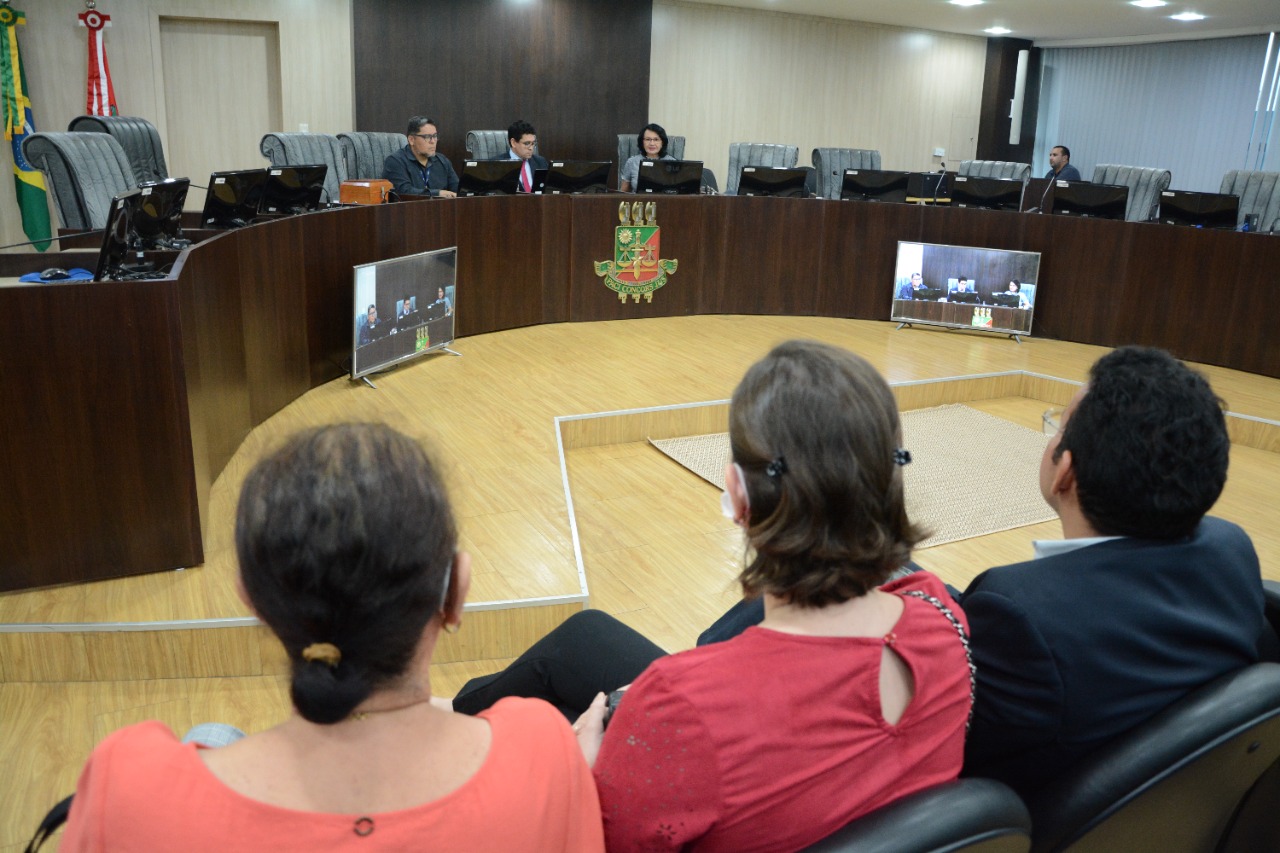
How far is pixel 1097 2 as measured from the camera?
8.64m

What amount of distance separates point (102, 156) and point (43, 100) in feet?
11.9

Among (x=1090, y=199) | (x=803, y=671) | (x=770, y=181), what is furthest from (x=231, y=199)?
(x=1090, y=199)

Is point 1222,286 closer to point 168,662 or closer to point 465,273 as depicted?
point 465,273

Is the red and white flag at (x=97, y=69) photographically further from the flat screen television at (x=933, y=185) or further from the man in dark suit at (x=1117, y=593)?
the man in dark suit at (x=1117, y=593)

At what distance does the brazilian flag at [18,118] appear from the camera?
6.94 meters

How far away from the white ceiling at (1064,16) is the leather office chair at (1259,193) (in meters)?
2.07

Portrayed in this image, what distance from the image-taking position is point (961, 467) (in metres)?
4.24

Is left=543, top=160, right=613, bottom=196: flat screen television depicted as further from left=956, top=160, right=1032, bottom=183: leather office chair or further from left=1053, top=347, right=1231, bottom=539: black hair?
left=1053, top=347, right=1231, bottom=539: black hair

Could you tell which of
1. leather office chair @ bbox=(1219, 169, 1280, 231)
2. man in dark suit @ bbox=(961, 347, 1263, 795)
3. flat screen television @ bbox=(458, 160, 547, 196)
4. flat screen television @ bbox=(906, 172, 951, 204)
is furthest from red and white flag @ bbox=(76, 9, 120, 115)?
leather office chair @ bbox=(1219, 169, 1280, 231)

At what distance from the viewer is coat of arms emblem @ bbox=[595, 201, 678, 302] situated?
19.6ft

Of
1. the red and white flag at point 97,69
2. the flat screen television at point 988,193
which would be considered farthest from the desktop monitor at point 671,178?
the red and white flag at point 97,69

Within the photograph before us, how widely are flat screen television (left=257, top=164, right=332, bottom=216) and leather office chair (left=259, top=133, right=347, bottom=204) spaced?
1140 millimetres

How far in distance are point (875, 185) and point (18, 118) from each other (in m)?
5.99

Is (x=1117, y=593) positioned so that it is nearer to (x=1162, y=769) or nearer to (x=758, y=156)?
(x=1162, y=769)
